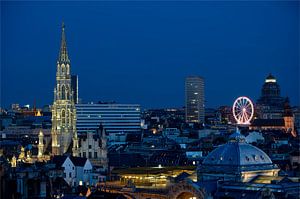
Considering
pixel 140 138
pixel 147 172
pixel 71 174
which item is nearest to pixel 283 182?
pixel 147 172

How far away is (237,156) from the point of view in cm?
6075

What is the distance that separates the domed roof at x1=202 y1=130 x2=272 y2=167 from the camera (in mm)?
60625

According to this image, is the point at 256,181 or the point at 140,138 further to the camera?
the point at 140,138

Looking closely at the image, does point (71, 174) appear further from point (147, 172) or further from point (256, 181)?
point (256, 181)

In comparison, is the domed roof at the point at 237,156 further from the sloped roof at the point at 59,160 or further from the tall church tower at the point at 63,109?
the tall church tower at the point at 63,109

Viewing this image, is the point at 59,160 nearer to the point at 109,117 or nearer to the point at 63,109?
the point at 63,109

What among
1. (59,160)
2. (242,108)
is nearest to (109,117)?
(242,108)

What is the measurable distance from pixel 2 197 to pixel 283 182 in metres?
21.8

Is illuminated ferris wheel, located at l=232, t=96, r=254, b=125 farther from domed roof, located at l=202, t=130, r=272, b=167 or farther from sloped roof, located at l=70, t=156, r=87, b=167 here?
domed roof, located at l=202, t=130, r=272, b=167

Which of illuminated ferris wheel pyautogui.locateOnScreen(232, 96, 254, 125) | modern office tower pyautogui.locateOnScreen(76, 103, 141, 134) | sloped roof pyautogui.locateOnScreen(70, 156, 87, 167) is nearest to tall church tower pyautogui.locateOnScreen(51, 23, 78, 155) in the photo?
sloped roof pyautogui.locateOnScreen(70, 156, 87, 167)

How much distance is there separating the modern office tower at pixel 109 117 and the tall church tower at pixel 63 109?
81.6 m

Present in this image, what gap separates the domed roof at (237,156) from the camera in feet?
199

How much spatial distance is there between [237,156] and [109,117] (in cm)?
13084

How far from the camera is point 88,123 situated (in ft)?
611
